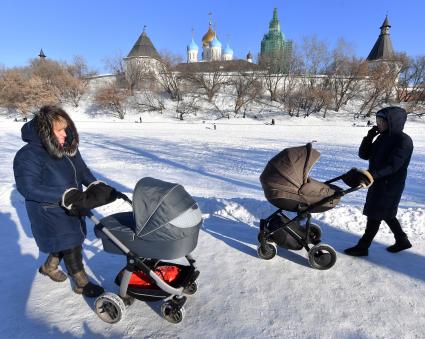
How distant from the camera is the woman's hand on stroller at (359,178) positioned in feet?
9.17

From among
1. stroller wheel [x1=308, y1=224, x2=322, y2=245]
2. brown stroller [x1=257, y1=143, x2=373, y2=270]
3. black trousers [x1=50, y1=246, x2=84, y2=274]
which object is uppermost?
brown stroller [x1=257, y1=143, x2=373, y2=270]

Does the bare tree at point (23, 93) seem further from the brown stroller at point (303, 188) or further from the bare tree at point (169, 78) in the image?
the brown stroller at point (303, 188)

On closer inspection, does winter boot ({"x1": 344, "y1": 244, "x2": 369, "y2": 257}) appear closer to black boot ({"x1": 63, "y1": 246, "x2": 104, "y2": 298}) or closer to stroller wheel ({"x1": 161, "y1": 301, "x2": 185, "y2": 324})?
stroller wheel ({"x1": 161, "y1": 301, "x2": 185, "y2": 324})

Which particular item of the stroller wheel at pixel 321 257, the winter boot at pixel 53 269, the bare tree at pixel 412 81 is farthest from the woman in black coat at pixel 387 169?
the bare tree at pixel 412 81

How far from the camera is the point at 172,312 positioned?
2424 millimetres

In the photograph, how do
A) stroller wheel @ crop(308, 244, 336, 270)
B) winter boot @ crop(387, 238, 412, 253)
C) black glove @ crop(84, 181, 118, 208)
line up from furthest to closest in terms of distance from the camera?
winter boot @ crop(387, 238, 412, 253), stroller wheel @ crop(308, 244, 336, 270), black glove @ crop(84, 181, 118, 208)

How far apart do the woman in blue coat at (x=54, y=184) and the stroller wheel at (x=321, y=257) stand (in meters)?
2.16

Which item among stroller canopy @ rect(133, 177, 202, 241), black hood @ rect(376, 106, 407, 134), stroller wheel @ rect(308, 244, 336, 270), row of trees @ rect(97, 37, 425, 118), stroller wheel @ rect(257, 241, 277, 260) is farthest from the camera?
row of trees @ rect(97, 37, 425, 118)

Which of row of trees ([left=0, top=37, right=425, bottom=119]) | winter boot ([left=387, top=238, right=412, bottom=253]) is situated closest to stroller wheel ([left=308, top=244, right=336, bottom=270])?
winter boot ([left=387, top=238, right=412, bottom=253])

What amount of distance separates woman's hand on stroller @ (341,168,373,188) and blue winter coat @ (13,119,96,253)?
2.63 meters

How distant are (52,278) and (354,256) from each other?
3.30 m

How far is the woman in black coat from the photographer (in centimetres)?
297

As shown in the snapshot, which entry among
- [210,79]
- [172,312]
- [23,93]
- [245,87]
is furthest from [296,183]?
[23,93]

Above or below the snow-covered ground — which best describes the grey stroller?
above
